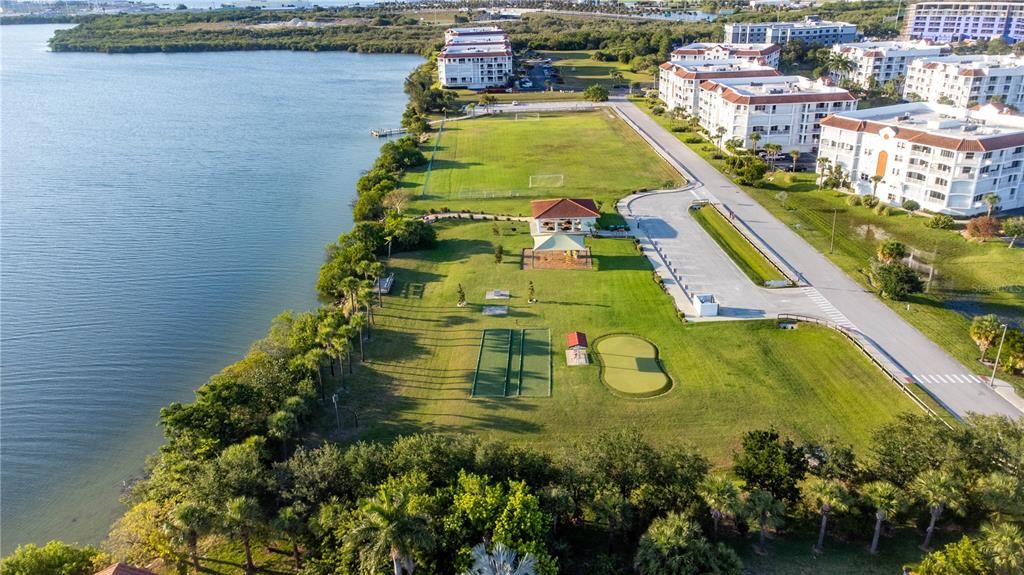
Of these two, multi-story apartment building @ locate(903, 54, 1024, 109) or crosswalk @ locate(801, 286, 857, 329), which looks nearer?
crosswalk @ locate(801, 286, 857, 329)

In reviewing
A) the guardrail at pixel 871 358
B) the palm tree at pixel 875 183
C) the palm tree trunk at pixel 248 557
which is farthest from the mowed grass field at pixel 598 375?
the palm tree at pixel 875 183

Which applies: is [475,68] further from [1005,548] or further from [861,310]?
[1005,548]

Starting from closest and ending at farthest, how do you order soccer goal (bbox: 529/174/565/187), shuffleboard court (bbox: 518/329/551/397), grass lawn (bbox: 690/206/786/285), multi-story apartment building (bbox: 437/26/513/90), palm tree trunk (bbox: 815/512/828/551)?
palm tree trunk (bbox: 815/512/828/551) → shuffleboard court (bbox: 518/329/551/397) → grass lawn (bbox: 690/206/786/285) → soccer goal (bbox: 529/174/565/187) → multi-story apartment building (bbox: 437/26/513/90)

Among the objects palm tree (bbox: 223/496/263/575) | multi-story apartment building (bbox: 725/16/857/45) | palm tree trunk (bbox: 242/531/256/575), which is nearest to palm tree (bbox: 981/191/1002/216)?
palm tree (bbox: 223/496/263/575)

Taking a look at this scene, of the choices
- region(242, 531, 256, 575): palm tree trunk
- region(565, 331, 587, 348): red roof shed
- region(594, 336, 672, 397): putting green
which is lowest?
region(242, 531, 256, 575): palm tree trunk

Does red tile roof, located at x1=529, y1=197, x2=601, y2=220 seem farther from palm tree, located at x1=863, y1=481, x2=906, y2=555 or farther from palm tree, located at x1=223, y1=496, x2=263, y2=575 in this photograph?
palm tree, located at x1=223, y1=496, x2=263, y2=575

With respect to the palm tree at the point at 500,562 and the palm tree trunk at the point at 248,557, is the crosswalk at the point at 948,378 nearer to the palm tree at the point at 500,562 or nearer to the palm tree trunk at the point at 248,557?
the palm tree at the point at 500,562

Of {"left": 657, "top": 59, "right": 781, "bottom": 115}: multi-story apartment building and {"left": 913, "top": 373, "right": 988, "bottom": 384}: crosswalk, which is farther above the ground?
{"left": 657, "top": 59, "right": 781, "bottom": 115}: multi-story apartment building
